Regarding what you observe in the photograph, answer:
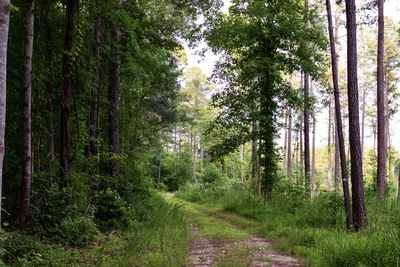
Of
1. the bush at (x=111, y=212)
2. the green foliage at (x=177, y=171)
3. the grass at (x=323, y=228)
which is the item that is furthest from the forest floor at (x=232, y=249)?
the green foliage at (x=177, y=171)

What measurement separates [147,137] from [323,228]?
11.9 metres

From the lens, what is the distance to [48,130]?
10531 mm

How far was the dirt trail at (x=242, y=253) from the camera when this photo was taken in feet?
23.8

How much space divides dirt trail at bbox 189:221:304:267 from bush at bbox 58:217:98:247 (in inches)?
91.5

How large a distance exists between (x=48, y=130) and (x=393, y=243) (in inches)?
338

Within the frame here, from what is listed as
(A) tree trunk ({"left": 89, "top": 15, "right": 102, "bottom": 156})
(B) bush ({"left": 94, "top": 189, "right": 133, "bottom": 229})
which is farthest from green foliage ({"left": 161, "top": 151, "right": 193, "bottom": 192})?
(B) bush ({"left": 94, "top": 189, "right": 133, "bottom": 229})

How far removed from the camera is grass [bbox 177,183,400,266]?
20.4ft

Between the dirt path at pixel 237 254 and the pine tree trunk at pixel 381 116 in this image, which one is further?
the pine tree trunk at pixel 381 116

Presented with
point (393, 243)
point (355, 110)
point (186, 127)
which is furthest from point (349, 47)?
point (186, 127)

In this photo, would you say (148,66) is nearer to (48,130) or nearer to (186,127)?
(48,130)

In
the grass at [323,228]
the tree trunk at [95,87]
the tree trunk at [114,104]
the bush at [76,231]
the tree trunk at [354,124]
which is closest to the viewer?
the grass at [323,228]

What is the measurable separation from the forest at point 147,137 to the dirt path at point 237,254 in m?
0.05

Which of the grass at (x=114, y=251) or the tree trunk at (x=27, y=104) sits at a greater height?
the tree trunk at (x=27, y=104)

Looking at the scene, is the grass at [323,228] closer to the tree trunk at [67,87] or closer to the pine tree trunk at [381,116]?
the pine tree trunk at [381,116]
